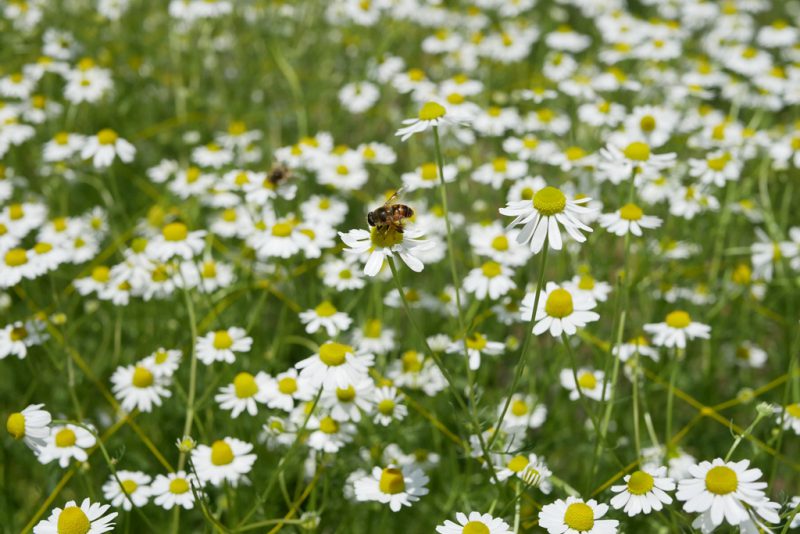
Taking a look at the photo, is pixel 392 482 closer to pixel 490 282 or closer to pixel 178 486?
pixel 178 486

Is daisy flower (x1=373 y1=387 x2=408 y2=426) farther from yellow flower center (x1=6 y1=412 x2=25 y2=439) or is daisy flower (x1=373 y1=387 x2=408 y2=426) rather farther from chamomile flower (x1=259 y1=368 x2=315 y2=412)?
yellow flower center (x1=6 y1=412 x2=25 y2=439)

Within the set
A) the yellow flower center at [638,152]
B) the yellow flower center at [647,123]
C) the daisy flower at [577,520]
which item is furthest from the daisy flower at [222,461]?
the yellow flower center at [647,123]

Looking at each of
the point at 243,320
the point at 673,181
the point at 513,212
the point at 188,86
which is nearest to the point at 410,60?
the point at 188,86

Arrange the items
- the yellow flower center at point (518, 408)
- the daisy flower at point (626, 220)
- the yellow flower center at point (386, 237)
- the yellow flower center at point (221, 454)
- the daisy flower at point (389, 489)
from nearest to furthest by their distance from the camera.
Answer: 1. the yellow flower center at point (386, 237)
2. the daisy flower at point (389, 489)
3. the yellow flower center at point (221, 454)
4. the daisy flower at point (626, 220)
5. the yellow flower center at point (518, 408)

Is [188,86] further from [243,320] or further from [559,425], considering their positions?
[559,425]

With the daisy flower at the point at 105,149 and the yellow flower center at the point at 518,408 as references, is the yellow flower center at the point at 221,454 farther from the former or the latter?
the daisy flower at the point at 105,149

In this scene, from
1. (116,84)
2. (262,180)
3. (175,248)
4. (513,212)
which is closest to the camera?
(513,212)
